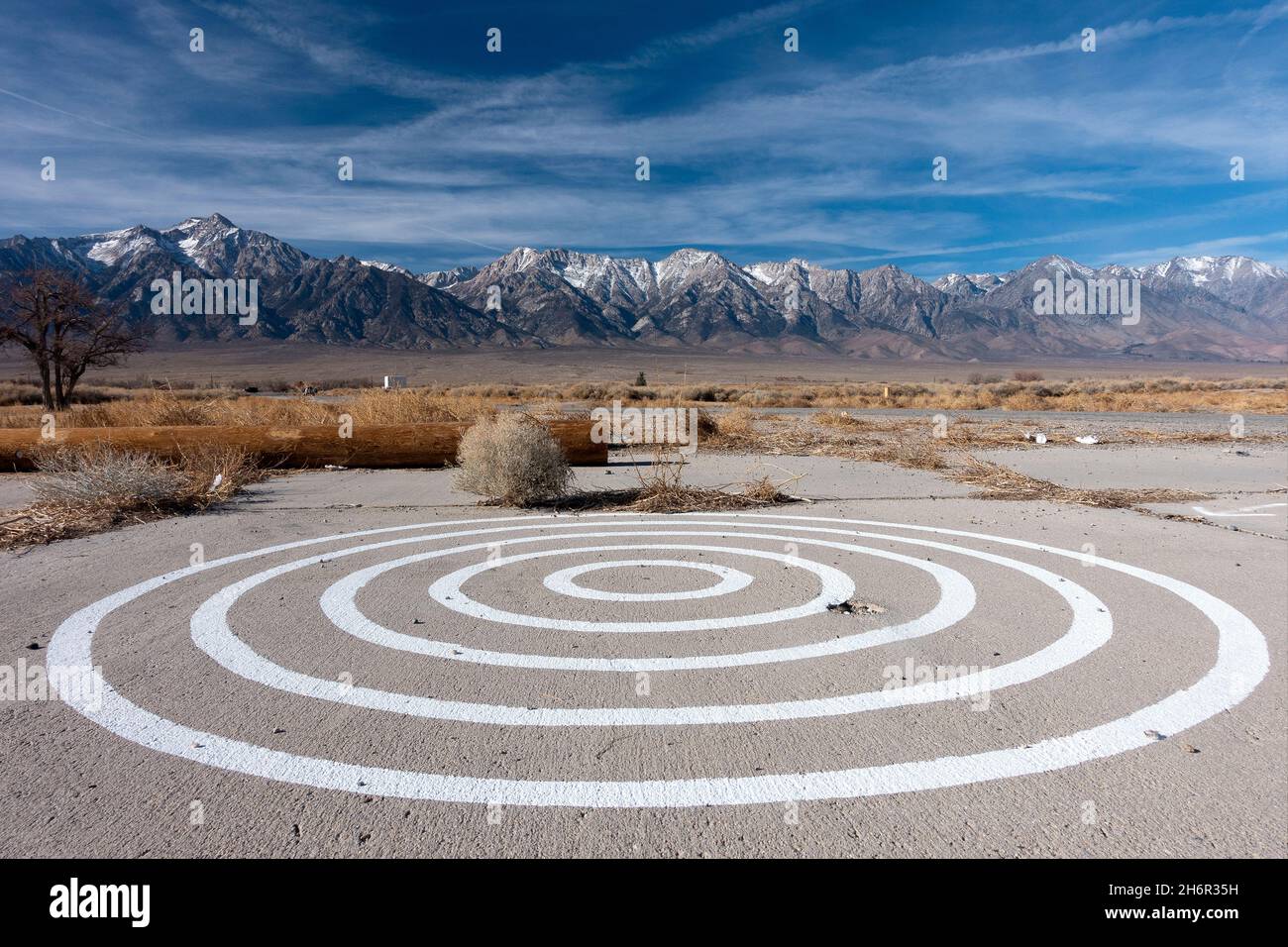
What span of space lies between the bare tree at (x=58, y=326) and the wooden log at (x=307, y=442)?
12461 millimetres

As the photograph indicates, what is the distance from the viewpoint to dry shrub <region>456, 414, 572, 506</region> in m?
9.40

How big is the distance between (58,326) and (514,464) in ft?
70.9

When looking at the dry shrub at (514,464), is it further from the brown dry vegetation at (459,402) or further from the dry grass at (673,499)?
the brown dry vegetation at (459,402)

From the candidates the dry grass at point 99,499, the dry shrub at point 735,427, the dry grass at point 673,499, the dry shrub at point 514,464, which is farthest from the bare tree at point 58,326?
the dry grass at point 673,499

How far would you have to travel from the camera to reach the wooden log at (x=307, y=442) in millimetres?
11680

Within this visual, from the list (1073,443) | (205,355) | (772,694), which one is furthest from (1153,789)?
(205,355)

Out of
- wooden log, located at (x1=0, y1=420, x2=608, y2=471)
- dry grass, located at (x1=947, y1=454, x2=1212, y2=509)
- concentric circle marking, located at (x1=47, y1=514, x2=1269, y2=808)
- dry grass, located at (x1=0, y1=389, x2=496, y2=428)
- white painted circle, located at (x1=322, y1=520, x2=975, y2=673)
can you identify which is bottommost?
concentric circle marking, located at (x1=47, y1=514, x2=1269, y2=808)

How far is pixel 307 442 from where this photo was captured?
1277 cm

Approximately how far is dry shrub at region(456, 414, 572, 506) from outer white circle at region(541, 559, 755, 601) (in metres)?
3.24

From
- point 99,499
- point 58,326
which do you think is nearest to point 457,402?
point 99,499

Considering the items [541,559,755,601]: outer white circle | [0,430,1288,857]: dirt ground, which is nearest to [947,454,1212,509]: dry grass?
[0,430,1288,857]: dirt ground

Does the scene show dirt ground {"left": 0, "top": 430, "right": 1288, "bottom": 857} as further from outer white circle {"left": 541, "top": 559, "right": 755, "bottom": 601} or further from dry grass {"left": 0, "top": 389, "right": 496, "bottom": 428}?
dry grass {"left": 0, "top": 389, "right": 496, "bottom": 428}
